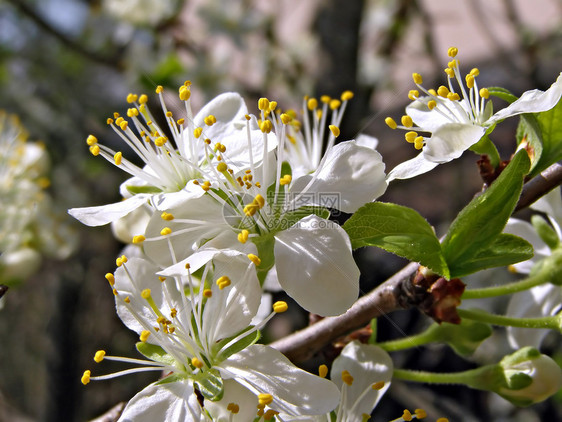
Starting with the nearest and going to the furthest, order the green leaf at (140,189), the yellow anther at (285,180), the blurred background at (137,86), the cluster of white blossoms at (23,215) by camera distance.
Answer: the yellow anther at (285,180), the green leaf at (140,189), the cluster of white blossoms at (23,215), the blurred background at (137,86)

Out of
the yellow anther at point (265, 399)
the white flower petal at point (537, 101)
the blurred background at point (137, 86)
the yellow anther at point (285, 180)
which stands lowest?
the blurred background at point (137, 86)

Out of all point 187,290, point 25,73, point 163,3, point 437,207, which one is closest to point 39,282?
point 25,73

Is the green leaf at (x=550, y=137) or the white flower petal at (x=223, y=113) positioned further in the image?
the white flower petal at (x=223, y=113)

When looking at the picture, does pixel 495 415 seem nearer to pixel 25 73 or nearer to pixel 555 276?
pixel 555 276

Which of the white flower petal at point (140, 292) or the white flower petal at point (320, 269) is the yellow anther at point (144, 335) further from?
the white flower petal at point (320, 269)

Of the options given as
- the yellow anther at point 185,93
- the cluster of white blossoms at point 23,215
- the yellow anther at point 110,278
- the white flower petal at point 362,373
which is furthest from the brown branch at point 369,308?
the cluster of white blossoms at point 23,215

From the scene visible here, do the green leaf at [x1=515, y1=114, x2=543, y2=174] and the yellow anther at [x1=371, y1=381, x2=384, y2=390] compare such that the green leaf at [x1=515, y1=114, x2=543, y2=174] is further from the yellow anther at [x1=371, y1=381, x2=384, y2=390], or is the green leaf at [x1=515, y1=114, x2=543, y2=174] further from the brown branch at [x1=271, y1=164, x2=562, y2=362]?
the yellow anther at [x1=371, y1=381, x2=384, y2=390]

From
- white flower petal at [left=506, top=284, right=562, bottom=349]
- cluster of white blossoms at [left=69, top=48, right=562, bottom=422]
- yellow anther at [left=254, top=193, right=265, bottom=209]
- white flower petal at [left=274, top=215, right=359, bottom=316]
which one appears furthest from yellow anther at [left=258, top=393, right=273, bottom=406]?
white flower petal at [left=506, top=284, right=562, bottom=349]

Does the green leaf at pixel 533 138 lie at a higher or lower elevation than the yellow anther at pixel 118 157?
higher
